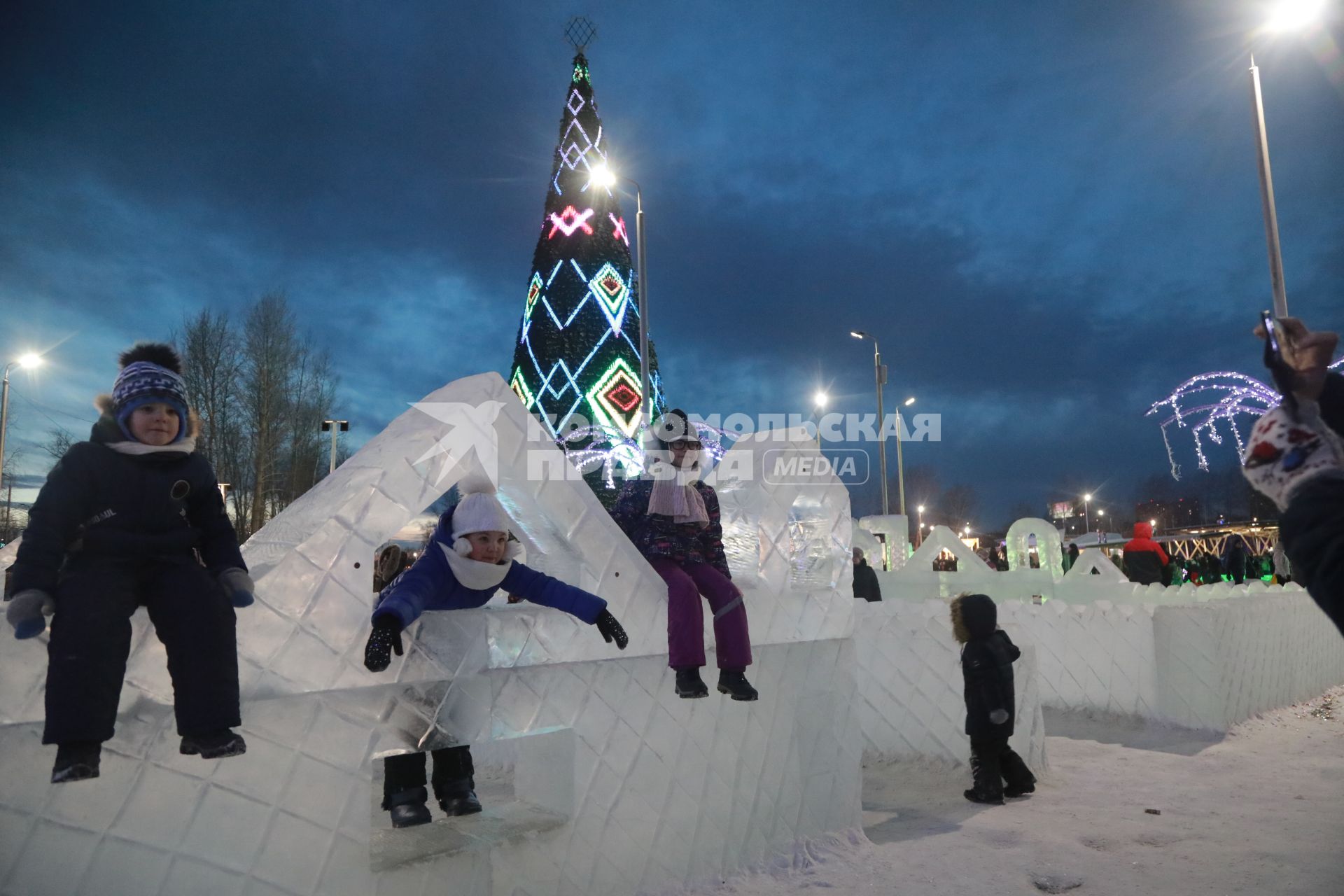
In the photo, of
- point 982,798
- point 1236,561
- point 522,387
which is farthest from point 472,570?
point 1236,561

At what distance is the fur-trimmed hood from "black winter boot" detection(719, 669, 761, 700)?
7.85ft

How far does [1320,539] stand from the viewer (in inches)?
58.8

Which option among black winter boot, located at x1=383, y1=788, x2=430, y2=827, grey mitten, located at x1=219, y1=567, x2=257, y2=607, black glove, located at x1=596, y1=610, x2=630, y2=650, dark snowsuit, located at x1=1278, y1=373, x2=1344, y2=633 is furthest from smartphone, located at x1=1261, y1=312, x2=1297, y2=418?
black winter boot, located at x1=383, y1=788, x2=430, y2=827

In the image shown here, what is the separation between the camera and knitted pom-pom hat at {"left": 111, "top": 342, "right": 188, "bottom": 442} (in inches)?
84.7

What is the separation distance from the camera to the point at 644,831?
11.6 ft

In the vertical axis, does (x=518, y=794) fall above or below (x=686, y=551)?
below

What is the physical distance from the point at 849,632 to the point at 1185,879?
1.97 metres

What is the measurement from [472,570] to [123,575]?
1126 millimetres

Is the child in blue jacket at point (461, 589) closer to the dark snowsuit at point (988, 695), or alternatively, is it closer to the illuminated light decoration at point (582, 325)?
the dark snowsuit at point (988, 695)

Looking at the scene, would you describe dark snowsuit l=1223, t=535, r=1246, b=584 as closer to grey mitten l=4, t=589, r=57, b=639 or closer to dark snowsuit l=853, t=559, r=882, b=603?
dark snowsuit l=853, t=559, r=882, b=603

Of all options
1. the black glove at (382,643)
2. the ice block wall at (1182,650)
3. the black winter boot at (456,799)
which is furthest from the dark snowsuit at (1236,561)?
the black glove at (382,643)

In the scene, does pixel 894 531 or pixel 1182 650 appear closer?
pixel 1182 650

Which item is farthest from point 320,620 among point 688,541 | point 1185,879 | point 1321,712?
point 1321,712

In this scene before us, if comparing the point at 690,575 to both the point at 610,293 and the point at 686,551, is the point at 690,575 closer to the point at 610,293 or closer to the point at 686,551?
the point at 686,551
